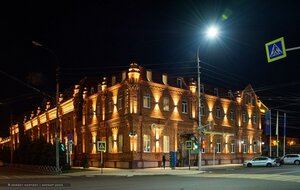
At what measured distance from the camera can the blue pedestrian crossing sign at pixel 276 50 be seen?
64.0 ft

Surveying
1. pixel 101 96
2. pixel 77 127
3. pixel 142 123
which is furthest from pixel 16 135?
pixel 142 123

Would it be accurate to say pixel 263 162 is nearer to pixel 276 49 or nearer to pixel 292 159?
pixel 292 159

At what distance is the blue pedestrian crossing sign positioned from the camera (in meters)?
19.5

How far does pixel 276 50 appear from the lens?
1978cm

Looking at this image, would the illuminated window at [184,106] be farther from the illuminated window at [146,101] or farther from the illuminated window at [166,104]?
the illuminated window at [146,101]

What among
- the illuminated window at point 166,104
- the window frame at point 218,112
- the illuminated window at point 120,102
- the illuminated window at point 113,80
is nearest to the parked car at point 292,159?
the window frame at point 218,112

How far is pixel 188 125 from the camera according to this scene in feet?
177

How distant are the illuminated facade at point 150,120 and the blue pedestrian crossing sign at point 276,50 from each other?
74.2 ft

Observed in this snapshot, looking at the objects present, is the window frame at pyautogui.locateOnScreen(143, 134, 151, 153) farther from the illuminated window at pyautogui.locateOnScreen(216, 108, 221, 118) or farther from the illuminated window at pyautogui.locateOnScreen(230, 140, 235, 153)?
the illuminated window at pyautogui.locateOnScreen(230, 140, 235, 153)

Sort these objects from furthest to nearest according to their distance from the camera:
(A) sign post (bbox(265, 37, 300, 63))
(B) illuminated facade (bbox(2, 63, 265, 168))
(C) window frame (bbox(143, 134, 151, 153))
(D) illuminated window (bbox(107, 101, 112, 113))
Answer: (D) illuminated window (bbox(107, 101, 112, 113)), (C) window frame (bbox(143, 134, 151, 153)), (B) illuminated facade (bbox(2, 63, 265, 168)), (A) sign post (bbox(265, 37, 300, 63))

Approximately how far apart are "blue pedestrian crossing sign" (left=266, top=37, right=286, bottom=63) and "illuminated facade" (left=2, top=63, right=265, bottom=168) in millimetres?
22626

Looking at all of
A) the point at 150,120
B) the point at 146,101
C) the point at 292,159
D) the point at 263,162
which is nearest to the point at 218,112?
the point at 263,162

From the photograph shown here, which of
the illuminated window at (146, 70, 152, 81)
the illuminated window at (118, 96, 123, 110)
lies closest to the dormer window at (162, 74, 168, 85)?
the illuminated window at (146, 70, 152, 81)

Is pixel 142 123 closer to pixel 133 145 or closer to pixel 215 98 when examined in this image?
pixel 133 145
